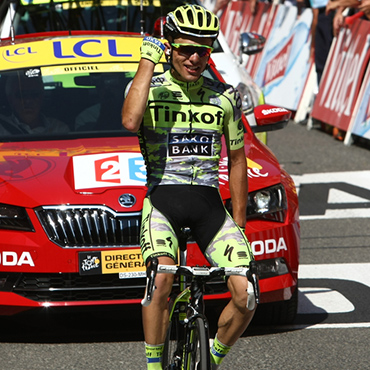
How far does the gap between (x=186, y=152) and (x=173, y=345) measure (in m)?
0.90

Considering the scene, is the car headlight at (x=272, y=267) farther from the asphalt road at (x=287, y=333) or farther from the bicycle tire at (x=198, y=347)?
the bicycle tire at (x=198, y=347)

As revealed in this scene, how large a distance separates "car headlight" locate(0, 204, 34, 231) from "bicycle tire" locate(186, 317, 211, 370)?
1616 millimetres

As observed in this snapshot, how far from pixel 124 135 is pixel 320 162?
248 inches

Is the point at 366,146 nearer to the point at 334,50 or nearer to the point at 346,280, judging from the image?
the point at 334,50

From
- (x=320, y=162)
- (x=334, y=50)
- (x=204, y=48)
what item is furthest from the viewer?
(x=334, y=50)

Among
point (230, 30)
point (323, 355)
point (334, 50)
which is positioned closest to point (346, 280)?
point (323, 355)

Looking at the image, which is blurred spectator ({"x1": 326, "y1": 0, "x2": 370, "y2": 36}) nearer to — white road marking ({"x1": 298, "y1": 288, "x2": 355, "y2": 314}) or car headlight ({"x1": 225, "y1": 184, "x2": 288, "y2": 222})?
white road marking ({"x1": 298, "y1": 288, "x2": 355, "y2": 314})

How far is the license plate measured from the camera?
5660 mm

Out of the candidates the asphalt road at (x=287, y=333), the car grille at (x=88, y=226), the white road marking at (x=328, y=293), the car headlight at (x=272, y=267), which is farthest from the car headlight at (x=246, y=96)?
the car grille at (x=88, y=226)

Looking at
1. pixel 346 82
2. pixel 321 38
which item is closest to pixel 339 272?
pixel 346 82

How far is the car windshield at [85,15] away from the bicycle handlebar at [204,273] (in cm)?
671

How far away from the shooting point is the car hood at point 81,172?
5.78m

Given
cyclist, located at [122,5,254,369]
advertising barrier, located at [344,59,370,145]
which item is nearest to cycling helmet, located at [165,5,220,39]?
cyclist, located at [122,5,254,369]

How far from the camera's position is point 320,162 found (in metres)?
12.7
